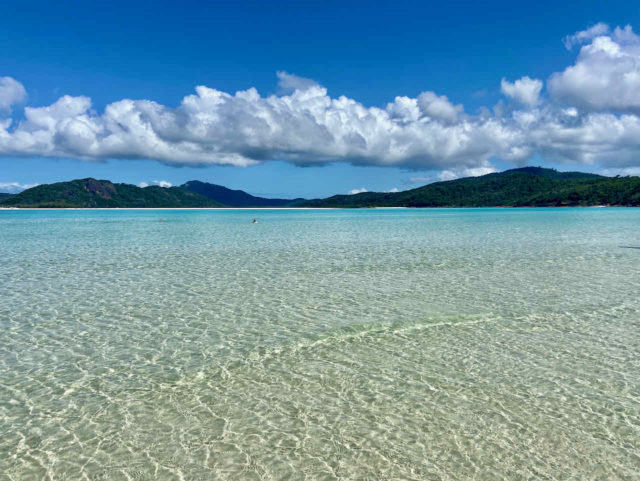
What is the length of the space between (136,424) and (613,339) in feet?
36.7

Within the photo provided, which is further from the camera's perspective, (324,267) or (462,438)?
(324,267)

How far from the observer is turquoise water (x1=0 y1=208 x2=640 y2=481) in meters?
6.07

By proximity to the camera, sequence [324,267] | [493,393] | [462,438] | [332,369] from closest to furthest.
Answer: [462,438], [493,393], [332,369], [324,267]

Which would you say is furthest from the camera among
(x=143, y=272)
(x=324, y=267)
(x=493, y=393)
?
(x=324, y=267)

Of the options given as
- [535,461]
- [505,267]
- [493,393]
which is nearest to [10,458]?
[535,461]

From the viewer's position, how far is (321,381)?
863cm

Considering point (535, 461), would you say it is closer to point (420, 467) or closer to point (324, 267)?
point (420, 467)

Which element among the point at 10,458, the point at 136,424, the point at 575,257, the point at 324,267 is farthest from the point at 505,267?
the point at 10,458

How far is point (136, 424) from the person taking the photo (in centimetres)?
701

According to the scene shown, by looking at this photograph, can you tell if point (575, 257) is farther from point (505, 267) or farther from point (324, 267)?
point (324, 267)

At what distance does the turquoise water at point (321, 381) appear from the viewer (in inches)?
239

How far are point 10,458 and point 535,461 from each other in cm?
735

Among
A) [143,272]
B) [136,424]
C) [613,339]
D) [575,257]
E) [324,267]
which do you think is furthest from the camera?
[575,257]

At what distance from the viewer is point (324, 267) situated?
23.7 metres
